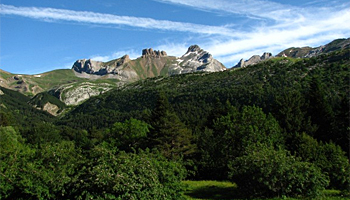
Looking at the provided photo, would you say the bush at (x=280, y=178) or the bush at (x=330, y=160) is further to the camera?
the bush at (x=330, y=160)

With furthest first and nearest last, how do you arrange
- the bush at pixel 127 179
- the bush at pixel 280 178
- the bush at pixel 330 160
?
1. the bush at pixel 330 160
2. the bush at pixel 280 178
3. the bush at pixel 127 179

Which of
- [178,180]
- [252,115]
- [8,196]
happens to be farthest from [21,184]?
[252,115]

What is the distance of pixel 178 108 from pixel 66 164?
144 meters

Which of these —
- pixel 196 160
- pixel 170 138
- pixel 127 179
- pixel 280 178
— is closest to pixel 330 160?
pixel 280 178

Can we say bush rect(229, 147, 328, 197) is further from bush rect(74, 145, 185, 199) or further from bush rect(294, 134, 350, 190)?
bush rect(74, 145, 185, 199)

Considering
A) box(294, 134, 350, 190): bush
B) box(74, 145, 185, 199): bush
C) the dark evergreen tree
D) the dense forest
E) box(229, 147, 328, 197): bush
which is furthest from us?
the dark evergreen tree

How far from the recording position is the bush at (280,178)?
17641mm

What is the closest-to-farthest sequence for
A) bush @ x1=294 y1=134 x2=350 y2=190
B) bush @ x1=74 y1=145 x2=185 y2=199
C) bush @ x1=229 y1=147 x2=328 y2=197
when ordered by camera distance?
bush @ x1=74 y1=145 x2=185 y2=199 → bush @ x1=229 y1=147 x2=328 y2=197 → bush @ x1=294 y1=134 x2=350 y2=190

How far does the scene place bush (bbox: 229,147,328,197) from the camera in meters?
17.6

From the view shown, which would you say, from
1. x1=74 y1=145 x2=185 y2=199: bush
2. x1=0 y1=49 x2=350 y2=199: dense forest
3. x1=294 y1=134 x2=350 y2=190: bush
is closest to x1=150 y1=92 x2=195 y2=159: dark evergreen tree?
x1=0 y1=49 x2=350 y2=199: dense forest

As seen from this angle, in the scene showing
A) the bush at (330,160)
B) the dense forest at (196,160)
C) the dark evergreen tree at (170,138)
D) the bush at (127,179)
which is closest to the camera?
the bush at (127,179)

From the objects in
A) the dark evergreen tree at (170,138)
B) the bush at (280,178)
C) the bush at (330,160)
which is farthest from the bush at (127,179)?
the dark evergreen tree at (170,138)

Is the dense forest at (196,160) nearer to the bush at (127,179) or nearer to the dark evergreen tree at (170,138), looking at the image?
the bush at (127,179)

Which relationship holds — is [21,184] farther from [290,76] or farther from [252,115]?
[290,76]
